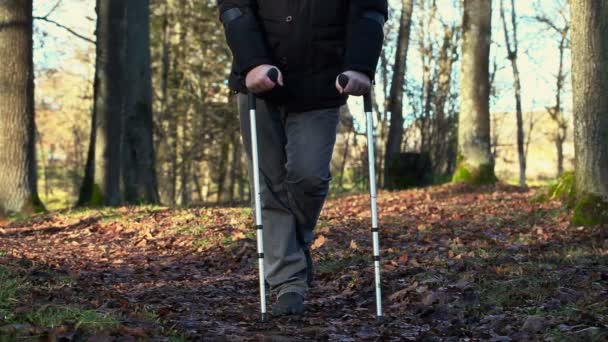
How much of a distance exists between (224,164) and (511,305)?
24.7 meters

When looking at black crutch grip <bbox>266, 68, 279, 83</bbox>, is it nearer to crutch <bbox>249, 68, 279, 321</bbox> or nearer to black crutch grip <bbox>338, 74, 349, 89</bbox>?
crutch <bbox>249, 68, 279, 321</bbox>

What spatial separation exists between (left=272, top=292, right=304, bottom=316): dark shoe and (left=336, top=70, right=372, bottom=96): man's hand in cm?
129

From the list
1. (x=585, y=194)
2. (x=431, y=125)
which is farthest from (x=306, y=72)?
(x=431, y=125)

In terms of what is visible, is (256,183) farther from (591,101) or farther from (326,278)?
(591,101)

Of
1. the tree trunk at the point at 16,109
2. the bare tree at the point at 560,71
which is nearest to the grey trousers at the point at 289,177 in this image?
the tree trunk at the point at 16,109

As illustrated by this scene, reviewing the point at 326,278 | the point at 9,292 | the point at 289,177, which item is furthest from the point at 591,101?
the point at 9,292

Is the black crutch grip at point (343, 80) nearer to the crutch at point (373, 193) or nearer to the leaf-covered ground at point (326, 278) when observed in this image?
the crutch at point (373, 193)

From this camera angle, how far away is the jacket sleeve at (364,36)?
4.95m

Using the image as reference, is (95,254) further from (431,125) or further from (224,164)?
(224,164)

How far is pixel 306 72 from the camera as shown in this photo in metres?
5.04

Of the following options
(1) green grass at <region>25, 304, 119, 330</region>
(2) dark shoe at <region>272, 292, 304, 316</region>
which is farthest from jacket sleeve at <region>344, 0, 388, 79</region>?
(1) green grass at <region>25, 304, 119, 330</region>

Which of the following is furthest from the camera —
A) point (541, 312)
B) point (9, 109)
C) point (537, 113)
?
point (537, 113)

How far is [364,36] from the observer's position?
496cm

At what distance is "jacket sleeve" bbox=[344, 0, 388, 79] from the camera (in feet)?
16.2
